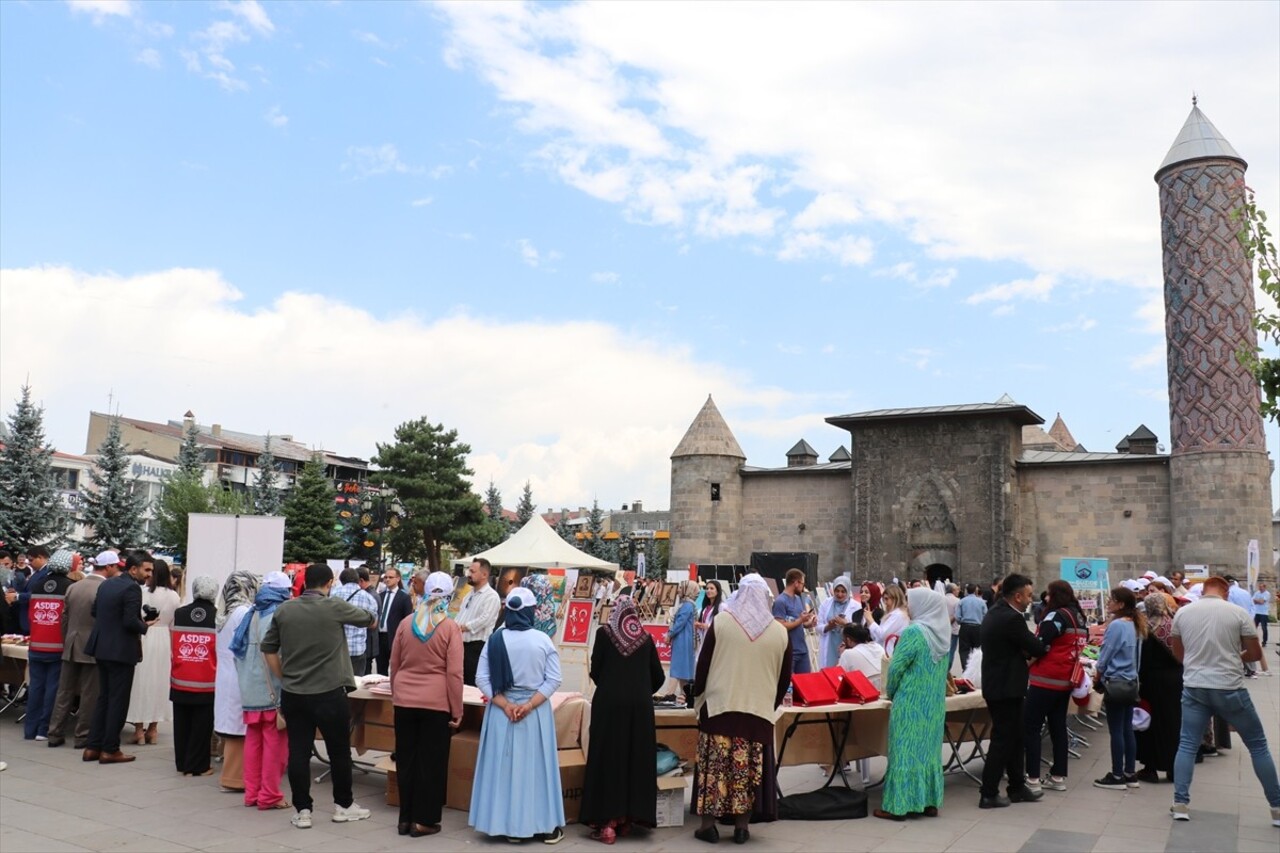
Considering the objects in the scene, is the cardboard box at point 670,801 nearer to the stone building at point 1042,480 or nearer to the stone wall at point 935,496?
the stone building at point 1042,480

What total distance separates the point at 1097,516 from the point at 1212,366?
231 inches

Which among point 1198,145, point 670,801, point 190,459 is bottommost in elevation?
point 670,801

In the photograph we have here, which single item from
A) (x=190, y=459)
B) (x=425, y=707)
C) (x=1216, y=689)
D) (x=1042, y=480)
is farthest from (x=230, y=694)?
(x=190, y=459)

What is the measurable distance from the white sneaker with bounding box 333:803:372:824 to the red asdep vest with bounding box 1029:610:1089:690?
521cm

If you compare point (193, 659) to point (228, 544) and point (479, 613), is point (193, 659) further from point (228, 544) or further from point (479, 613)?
point (228, 544)

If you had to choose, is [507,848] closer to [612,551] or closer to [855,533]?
[855,533]

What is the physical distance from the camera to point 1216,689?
6.90 m

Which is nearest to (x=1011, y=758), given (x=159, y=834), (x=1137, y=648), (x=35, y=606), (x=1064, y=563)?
(x=1137, y=648)

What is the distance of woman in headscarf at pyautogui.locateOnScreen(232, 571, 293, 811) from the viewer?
22.4 ft

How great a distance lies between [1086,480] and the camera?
30422mm

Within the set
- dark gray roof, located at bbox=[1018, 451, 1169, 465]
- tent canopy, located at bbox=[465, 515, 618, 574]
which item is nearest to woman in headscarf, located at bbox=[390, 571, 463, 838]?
tent canopy, located at bbox=[465, 515, 618, 574]

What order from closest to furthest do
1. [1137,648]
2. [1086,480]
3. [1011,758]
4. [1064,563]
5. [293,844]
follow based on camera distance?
[293,844]
[1011,758]
[1137,648]
[1064,563]
[1086,480]

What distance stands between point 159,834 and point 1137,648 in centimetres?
750

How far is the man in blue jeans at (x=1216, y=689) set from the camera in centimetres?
685
